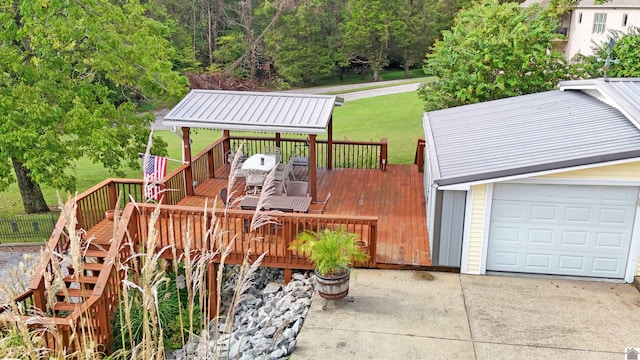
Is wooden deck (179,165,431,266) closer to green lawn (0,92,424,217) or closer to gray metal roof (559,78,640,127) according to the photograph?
gray metal roof (559,78,640,127)

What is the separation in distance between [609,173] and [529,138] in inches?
58.7

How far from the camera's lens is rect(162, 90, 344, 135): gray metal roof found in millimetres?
10115

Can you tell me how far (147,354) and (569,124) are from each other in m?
8.01

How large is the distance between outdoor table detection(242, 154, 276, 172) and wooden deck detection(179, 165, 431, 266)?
73 centimetres

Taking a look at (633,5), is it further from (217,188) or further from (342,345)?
(342,345)

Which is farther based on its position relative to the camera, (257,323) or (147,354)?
(257,323)

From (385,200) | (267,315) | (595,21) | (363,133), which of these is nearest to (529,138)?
(385,200)

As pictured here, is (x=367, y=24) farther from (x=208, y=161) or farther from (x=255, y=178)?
(x=255, y=178)

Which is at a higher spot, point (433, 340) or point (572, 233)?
point (572, 233)

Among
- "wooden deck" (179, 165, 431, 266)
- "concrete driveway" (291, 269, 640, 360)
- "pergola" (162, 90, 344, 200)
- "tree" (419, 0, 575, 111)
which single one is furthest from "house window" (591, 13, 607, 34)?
"concrete driveway" (291, 269, 640, 360)

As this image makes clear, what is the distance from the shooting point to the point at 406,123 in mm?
25531

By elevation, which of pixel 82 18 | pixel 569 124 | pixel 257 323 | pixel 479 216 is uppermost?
pixel 82 18

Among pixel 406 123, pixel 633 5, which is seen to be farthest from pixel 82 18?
pixel 633 5

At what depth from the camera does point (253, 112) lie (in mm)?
10797
